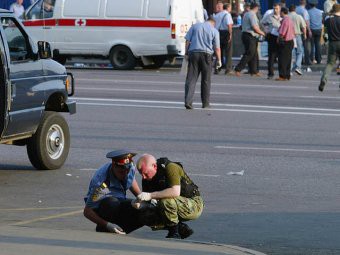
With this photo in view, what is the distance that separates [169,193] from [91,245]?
0.86m

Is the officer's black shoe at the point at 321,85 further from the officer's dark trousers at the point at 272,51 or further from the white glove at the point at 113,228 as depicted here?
the white glove at the point at 113,228

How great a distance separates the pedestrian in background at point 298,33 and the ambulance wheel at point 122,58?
4468mm

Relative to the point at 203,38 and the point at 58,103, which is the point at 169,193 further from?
the point at 203,38

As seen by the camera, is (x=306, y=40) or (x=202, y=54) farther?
(x=306, y=40)

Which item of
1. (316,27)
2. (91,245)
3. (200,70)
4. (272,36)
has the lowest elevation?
(316,27)

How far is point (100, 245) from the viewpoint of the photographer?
346 inches

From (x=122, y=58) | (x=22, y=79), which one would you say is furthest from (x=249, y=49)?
(x=22, y=79)

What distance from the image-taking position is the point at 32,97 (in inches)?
533

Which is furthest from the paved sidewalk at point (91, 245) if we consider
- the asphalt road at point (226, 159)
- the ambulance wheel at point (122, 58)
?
the ambulance wheel at point (122, 58)

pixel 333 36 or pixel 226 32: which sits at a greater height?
pixel 333 36

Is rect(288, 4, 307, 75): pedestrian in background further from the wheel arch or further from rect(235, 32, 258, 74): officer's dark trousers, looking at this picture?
the wheel arch

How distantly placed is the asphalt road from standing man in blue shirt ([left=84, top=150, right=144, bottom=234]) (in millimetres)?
562

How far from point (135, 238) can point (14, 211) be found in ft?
7.60

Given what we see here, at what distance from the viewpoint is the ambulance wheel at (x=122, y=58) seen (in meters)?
32.8
